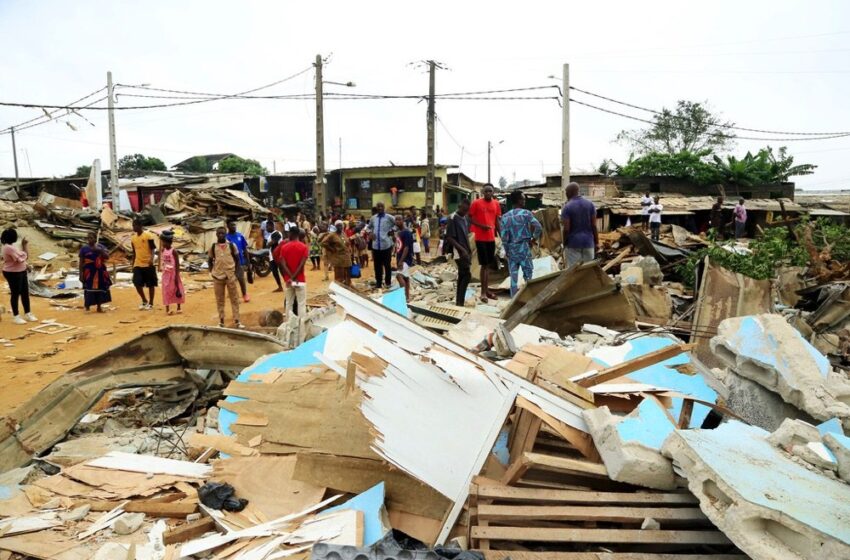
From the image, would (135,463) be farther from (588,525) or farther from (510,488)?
(588,525)

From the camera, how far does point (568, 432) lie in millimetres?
2906

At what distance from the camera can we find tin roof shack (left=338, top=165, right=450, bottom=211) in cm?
3142

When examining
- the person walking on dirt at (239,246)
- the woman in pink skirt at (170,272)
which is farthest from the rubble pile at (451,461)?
the woman in pink skirt at (170,272)

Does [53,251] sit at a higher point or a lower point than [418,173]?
lower

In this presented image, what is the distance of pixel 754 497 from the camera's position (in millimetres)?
2262

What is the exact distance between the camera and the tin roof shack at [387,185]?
31.4 metres

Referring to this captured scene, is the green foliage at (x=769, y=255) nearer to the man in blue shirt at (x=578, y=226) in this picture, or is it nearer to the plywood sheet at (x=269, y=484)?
the man in blue shirt at (x=578, y=226)

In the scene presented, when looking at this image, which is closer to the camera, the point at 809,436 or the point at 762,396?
the point at 809,436

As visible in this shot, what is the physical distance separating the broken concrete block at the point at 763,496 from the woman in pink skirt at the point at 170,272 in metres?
8.67

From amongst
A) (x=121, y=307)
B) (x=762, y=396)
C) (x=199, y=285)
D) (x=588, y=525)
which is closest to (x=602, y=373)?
(x=762, y=396)

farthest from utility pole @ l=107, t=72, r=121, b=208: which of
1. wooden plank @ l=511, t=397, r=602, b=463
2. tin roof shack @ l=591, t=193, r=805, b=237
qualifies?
wooden plank @ l=511, t=397, r=602, b=463

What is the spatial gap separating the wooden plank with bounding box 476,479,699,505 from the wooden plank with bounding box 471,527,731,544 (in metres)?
0.15

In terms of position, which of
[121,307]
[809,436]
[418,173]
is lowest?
[121,307]

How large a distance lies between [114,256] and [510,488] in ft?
57.1
